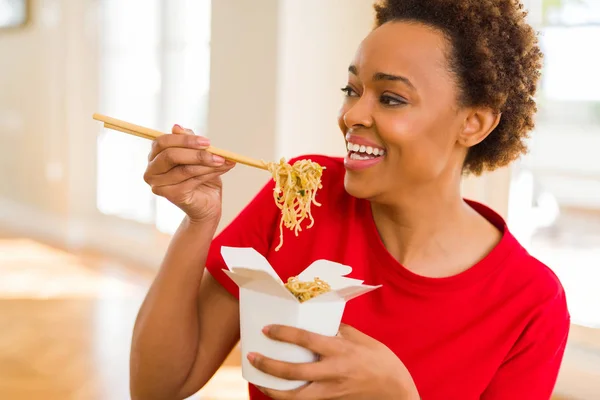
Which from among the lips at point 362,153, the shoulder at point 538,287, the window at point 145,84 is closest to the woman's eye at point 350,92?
the lips at point 362,153

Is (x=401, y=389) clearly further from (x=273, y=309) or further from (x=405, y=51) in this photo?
(x=405, y=51)

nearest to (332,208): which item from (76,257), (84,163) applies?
(76,257)

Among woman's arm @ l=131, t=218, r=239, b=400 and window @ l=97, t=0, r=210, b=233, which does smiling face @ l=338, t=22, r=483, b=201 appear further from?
window @ l=97, t=0, r=210, b=233

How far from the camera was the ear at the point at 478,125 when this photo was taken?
151 cm

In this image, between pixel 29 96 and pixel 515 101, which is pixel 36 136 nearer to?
pixel 29 96

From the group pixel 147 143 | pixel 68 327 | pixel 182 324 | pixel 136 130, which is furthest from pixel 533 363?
pixel 147 143

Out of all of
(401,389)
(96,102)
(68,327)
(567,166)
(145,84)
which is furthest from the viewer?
(96,102)

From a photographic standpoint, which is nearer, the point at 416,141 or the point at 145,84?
the point at 416,141

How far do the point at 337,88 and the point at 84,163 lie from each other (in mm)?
2908

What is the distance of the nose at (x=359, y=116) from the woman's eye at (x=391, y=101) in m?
0.03

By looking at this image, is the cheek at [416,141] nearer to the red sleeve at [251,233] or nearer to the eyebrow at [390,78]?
the eyebrow at [390,78]

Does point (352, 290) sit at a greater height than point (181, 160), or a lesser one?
lesser

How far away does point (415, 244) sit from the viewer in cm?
156

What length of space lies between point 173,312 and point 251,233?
0.73 feet
